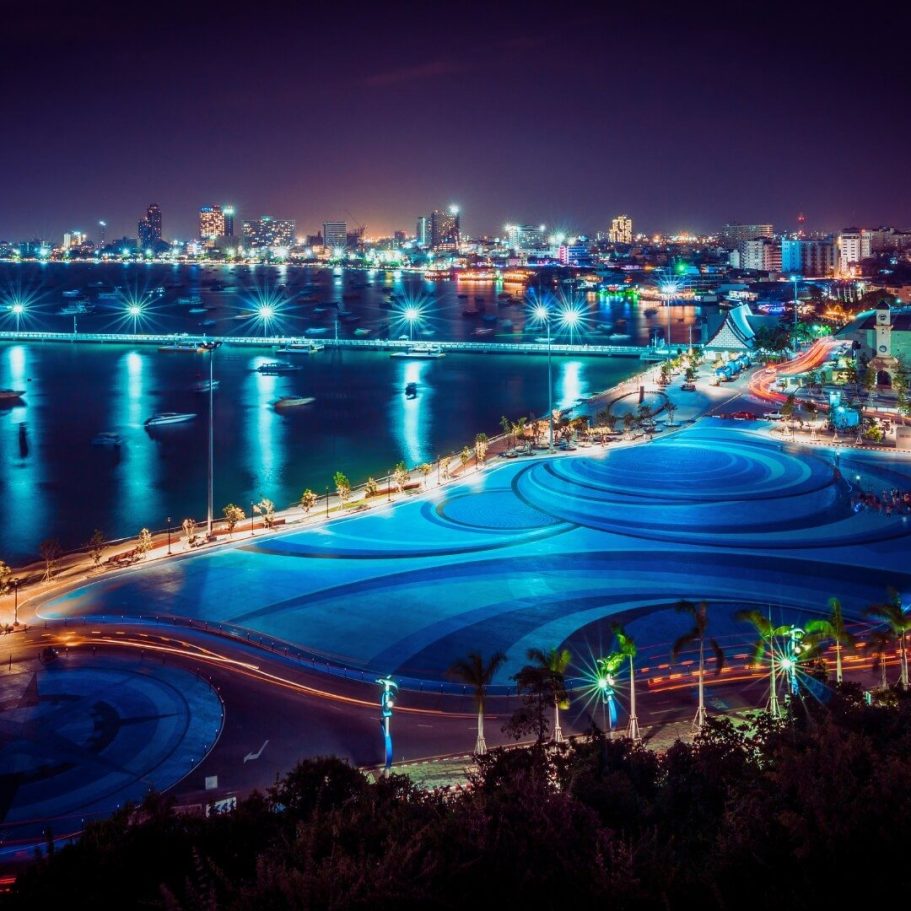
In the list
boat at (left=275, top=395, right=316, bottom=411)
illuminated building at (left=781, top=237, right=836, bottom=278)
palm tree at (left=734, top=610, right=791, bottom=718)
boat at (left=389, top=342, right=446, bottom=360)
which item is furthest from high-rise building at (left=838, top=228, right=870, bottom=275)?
palm tree at (left=734, top=610, right=791, bottom=718)

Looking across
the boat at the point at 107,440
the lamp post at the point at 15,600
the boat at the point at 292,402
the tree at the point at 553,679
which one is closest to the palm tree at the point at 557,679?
the tree at the point at 553,679

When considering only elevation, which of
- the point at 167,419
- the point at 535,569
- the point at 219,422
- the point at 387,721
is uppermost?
the point at 167,419

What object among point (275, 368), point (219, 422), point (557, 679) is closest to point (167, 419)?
point (219, 422)

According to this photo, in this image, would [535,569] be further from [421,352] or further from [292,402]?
[421,352]

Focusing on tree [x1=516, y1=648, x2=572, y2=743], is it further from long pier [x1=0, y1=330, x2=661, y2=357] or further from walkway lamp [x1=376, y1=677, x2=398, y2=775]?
long pier [x1=0, y1=330, x2=661, y2=357]

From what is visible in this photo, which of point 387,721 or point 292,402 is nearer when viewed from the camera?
point 387,721

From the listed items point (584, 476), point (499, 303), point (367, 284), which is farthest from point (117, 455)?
point (367, 284)

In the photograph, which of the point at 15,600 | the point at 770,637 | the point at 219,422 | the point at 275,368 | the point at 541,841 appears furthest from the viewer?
the point at 275,368
